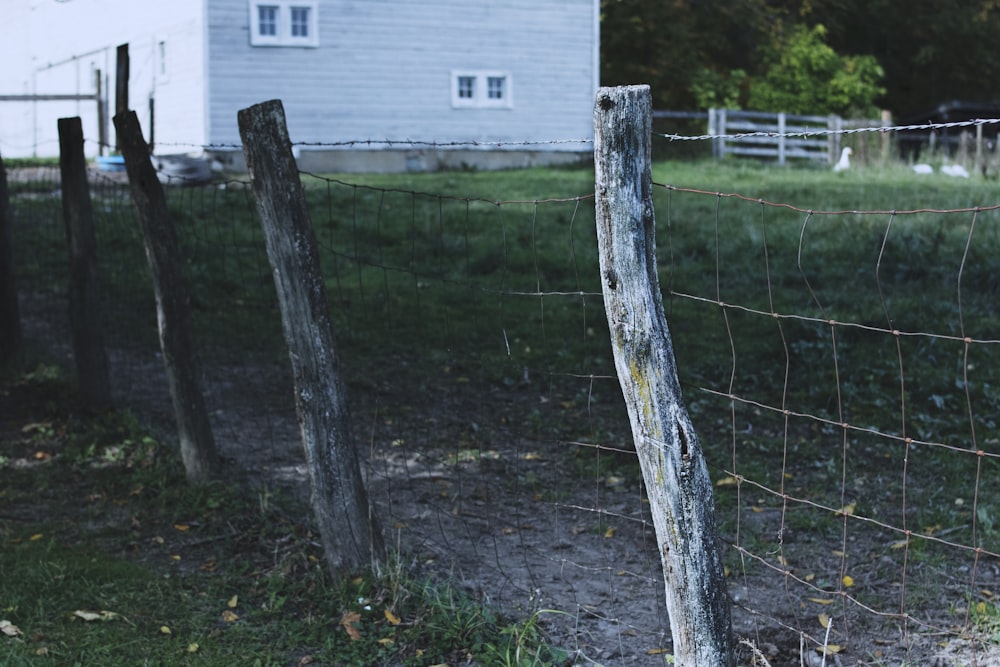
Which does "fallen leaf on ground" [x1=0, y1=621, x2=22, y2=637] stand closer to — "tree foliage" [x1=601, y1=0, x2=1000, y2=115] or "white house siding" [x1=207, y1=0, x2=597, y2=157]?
"white house siding" [x1=207, y1=0, x2=597, y2=157]

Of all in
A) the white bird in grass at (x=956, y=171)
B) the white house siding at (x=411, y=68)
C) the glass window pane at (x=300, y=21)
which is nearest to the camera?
the white bird in grass at (x=956, y=171)

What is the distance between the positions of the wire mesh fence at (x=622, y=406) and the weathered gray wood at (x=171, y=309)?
0.37m

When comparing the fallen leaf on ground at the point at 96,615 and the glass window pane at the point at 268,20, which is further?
the glass window pane at the point at 268,20

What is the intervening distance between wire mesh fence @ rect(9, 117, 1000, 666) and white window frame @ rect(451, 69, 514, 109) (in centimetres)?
1025

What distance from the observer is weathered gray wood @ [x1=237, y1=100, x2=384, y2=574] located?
177 inches

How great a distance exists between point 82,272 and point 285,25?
52.9ft

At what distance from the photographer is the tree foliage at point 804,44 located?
33875 millimetres

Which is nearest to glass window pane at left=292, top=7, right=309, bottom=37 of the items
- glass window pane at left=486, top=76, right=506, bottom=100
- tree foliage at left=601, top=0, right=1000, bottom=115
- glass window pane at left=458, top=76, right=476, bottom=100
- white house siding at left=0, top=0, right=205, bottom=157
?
white house siding at left=0, top=0, right=205, bottom=157

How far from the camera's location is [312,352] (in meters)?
4.53

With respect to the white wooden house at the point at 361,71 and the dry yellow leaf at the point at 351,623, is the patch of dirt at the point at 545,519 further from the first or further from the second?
the white wooden house at the point at 361,71

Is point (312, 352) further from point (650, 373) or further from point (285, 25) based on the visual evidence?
point (285, 25)

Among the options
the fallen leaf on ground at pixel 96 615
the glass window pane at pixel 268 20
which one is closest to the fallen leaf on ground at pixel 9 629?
the fallen leaf on ground at pixel 96 615

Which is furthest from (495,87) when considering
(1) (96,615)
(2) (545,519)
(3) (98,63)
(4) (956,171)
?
(1) (96,615)

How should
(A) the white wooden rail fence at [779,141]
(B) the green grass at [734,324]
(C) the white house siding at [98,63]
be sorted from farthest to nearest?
(A) the white wooden rail fence at [779,141], (C) the white house siding at [98,63], (B) the green grass at [734,324]
